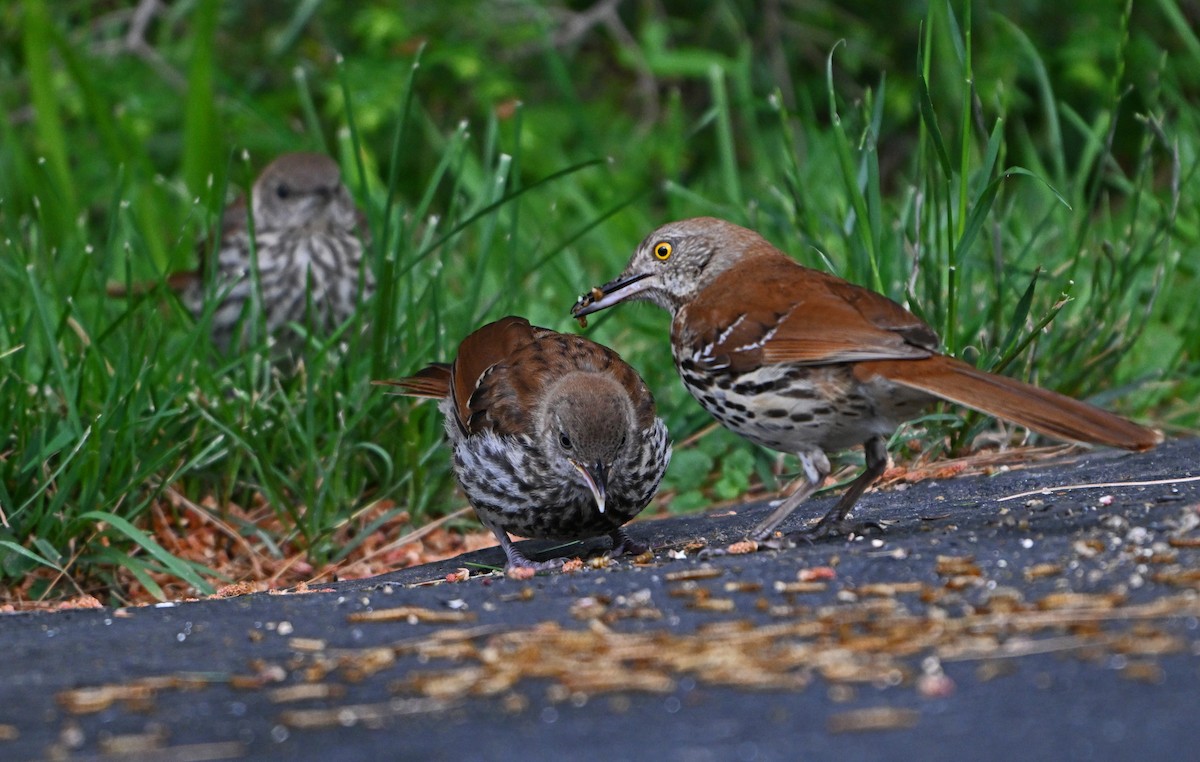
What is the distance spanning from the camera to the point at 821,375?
4.09 meters

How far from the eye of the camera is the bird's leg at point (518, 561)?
14.1 feet

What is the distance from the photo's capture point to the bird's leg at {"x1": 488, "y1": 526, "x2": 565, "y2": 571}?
429 cm

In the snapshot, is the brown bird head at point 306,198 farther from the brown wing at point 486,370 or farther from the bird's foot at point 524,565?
the bird's foot at point 524,565

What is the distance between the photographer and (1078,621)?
2.81 metres

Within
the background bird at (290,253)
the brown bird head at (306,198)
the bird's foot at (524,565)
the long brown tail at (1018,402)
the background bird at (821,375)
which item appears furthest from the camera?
the brown bird head at (306,198)

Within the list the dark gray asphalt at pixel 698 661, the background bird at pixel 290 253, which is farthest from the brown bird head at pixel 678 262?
the background bird at pixel 290 253

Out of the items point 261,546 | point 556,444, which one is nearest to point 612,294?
point 556,444

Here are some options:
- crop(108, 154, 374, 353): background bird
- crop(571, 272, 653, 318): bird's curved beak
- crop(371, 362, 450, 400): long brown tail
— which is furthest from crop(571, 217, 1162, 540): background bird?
crop(108, 154, 374, 353): background bird

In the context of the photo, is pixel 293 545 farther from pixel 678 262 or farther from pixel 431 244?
pixel 678 262

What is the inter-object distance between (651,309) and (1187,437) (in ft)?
7.29

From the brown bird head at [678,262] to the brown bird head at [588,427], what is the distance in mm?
573

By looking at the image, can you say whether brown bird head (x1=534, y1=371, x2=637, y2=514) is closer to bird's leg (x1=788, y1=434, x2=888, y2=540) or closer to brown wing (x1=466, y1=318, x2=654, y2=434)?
brown wing (x1=466, y1=318, x2=654, y2=434)

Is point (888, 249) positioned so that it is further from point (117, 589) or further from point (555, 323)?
point (117, 589)

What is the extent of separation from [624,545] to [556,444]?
1.17ft
